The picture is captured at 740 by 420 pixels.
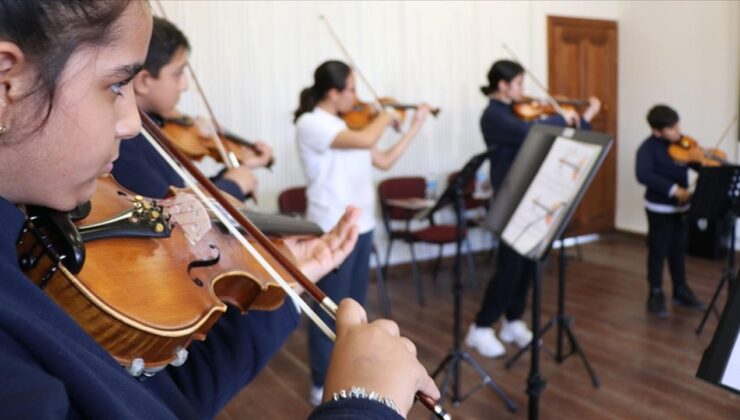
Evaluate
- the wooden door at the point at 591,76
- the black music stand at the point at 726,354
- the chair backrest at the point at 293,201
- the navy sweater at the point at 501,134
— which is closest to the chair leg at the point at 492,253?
the wooden door at the point at 591,76

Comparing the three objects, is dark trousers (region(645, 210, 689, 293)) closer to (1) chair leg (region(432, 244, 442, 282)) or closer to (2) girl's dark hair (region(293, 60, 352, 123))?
(1) chair leg (region(432, 244, 442, 282))

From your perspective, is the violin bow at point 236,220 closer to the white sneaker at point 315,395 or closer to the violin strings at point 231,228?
the violin strings at point 231,228

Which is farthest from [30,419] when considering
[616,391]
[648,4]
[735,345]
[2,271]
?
[648,4]

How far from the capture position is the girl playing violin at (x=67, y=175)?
505 millimetres

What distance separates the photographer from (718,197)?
369 centimetres

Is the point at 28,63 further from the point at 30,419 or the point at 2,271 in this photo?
the point at 30,419

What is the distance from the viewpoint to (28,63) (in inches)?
20.9

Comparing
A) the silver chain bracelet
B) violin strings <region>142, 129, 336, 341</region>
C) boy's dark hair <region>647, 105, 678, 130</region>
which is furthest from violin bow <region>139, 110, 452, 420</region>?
boy's dark hair <region>647, 105, 678, 130</region>

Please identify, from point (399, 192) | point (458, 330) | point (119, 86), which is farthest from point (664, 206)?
point (119, 86)

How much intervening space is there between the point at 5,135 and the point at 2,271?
121 millimetres

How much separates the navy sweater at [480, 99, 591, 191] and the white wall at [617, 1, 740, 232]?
2876 mm

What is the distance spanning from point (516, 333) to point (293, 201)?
5.84ft

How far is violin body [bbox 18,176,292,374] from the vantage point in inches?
27.6

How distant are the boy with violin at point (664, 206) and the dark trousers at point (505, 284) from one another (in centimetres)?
118
